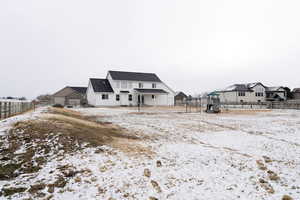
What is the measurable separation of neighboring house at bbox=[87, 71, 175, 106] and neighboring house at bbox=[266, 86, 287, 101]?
3207 cm

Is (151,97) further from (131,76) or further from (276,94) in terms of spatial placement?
(276,94)

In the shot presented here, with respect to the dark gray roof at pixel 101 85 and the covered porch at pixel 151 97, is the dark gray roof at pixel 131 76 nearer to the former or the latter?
the dark gray roof at pixel 101 85

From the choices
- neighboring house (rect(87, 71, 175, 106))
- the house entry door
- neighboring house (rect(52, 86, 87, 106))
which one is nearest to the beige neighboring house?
neighboring house (rect(87, 71, 175, 106))

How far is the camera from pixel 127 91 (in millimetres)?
34750

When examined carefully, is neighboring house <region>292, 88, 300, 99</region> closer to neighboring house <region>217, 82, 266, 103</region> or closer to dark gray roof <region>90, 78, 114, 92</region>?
neighboring house <region>217, 82, 266, 103</region>

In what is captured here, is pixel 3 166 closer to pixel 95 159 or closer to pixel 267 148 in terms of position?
pixel 95 159

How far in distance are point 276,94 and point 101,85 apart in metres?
47.4

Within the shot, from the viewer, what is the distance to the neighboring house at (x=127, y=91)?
3331cm

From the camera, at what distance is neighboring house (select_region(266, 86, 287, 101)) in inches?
1877

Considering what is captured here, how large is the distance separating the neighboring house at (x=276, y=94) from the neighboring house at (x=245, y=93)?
2.69 m

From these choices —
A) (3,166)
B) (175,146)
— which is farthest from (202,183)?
(3,166)

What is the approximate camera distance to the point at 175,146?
6.19 meters

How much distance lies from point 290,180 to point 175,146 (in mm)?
3257

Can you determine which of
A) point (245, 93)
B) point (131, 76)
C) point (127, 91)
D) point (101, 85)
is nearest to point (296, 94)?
point (245, 93)
